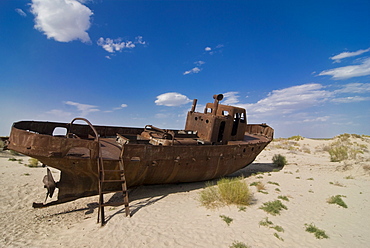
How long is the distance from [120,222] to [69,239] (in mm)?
1050

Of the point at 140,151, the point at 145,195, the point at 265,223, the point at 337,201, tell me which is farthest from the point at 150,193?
the point at 337,201

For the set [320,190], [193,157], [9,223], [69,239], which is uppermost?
[193,157]

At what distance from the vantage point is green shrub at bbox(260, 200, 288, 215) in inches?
212

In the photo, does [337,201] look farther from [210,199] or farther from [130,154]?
[130,154]

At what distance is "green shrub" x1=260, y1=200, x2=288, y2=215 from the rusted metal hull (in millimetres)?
2471

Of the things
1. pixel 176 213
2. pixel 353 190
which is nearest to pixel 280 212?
pixel 176 213

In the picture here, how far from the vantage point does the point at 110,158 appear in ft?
18.6

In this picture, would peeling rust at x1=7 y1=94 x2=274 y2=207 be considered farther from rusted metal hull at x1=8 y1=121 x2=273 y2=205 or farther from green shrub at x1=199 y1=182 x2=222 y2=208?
green shrub at x1=199 y1=182 x2=222 y2=208

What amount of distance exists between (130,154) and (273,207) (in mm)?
4389

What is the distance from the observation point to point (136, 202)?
6.05 m

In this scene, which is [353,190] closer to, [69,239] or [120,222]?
[120,222]

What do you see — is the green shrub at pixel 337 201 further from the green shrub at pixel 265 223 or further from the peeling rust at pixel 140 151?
the peeling rust at pixel 140 151

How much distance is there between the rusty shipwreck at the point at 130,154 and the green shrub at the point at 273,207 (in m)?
2.47

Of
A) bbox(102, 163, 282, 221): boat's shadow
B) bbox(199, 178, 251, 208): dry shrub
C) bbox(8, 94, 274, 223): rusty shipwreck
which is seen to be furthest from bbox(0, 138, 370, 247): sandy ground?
bbox(8, 94, 274, 223): rusty shipwreck
